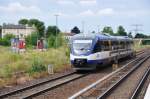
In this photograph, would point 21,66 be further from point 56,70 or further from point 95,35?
point 95,35

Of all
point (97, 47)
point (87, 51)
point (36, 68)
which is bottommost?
point (36, 68)

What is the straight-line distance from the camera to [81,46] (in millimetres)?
28109

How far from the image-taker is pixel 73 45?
92.8ft

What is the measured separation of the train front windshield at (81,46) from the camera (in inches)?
1094

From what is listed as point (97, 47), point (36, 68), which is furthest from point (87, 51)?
point (36, 68)

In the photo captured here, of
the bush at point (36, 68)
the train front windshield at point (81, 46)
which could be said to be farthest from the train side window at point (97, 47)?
the bush at point (36, 68)

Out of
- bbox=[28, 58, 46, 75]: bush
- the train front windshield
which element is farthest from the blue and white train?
bbox=[28, 58, 46, 75]: bush

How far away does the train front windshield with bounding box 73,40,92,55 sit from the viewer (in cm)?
2777

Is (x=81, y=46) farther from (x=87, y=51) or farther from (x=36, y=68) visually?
(x=36, y=68)

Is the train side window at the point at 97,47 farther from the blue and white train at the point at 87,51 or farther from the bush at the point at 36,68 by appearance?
the bush at the point at 36,68

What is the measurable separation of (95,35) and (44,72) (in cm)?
480

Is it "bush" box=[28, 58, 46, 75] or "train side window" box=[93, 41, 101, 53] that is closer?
"bush" box=[28, 58, 46, 75]

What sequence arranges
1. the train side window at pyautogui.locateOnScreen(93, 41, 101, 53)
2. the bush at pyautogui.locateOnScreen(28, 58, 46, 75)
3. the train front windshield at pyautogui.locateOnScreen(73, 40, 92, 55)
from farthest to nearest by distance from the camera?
the train side window at pyautogui.locateOnScreen(93, 41, 101, 53)
the train front windshield at pyautogui.locateOnScreen(73, 40, 92, 55)
the bush at pyautogui.locateOnScreen(28, 58, 46, 75)

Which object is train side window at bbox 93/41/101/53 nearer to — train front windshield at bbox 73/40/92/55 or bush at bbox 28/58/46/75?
train front windshield at bbox 73/40/92/55
